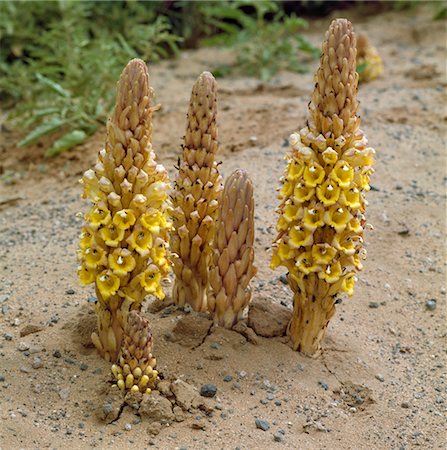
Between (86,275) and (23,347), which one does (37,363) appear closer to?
(23,347)

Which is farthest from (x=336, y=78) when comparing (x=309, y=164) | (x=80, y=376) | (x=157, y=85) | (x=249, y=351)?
(x=157, y=85)

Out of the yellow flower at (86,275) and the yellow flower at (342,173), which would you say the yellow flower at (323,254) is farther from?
the yellow flower at (86,275)

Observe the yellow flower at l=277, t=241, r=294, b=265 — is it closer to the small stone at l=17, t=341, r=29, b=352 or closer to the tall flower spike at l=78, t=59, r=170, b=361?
the tall flower spike at l=78, t=59, r=170, b=361

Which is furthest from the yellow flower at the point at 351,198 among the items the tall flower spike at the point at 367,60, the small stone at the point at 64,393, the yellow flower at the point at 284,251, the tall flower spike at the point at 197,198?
the tall flower spike at the point at 367,60

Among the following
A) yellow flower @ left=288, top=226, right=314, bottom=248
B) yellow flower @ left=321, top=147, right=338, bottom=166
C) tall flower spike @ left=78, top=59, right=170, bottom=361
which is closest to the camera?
tall flower spike @ left=78, top=59, right=170, bottom=361

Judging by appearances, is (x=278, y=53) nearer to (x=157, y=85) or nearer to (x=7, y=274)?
(x=157, y=85)

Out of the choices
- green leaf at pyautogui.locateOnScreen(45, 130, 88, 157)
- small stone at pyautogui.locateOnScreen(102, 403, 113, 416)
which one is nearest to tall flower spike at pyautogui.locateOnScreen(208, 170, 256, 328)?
small stone at pyautogui.locateOnScreen(102, 403, 113, 416)

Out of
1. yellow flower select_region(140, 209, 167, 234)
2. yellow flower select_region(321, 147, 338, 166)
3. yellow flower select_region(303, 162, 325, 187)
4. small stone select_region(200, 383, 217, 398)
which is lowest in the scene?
small stone select_region(200, 383, 217, 398)

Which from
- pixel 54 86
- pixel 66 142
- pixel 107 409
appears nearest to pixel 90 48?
pixel 54 86
